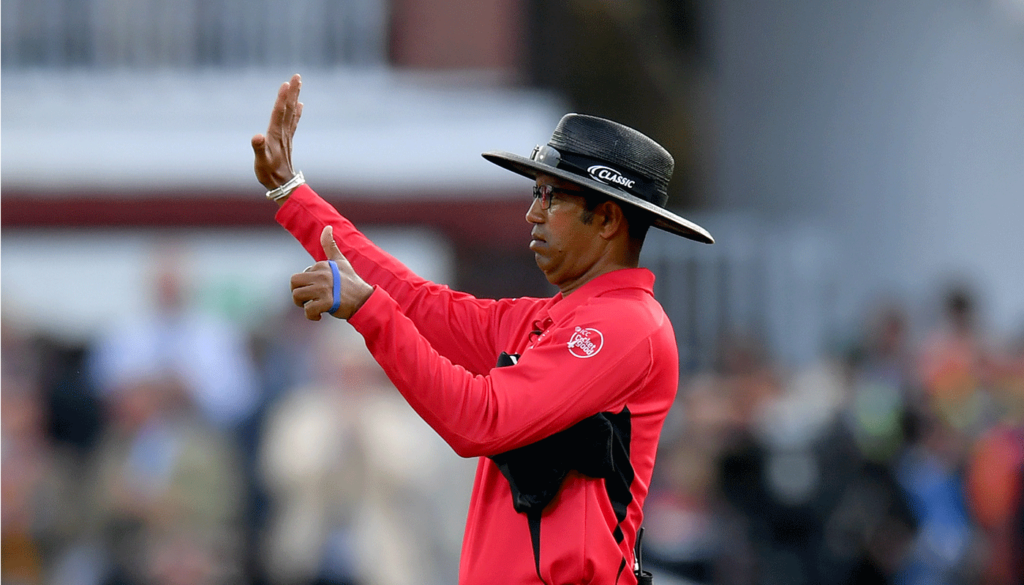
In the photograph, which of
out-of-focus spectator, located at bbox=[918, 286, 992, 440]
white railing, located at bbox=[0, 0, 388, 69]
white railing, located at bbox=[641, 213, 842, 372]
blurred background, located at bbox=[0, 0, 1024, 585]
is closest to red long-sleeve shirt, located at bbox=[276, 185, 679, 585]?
blurred background, located at bbox=[0, 0, 1024, 585]

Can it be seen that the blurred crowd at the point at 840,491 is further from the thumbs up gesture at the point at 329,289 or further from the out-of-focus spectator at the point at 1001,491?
the thumbs up gesture at the point at 329,289

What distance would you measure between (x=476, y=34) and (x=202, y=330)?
372 centimetres

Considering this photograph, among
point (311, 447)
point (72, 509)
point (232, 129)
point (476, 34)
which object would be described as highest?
point (476, 34)

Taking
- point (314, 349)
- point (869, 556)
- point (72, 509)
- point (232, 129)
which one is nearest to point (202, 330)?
point (314, 349)

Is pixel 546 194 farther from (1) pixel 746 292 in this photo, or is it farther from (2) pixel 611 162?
(1) pixel 746 292

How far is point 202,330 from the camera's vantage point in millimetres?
8586

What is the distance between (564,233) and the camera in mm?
3391

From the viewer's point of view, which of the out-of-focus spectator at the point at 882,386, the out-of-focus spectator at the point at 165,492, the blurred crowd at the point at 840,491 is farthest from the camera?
the out-of-focus spectator at the point at 882,386

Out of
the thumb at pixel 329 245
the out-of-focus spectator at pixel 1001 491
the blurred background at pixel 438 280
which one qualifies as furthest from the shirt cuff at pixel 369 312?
the out-of-focus spectator at pixel 1001 491

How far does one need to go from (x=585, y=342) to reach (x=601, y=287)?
0.23 metres

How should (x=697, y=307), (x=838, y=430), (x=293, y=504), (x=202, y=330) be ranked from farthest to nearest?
(x=697, y=307) < (x=202, y=330) < (x=838, y=430) < (x=293, y=504)

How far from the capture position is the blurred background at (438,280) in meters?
7.57

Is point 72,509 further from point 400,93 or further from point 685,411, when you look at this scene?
point 400,93

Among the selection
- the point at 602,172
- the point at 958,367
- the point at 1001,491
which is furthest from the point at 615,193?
the point at 958,367
